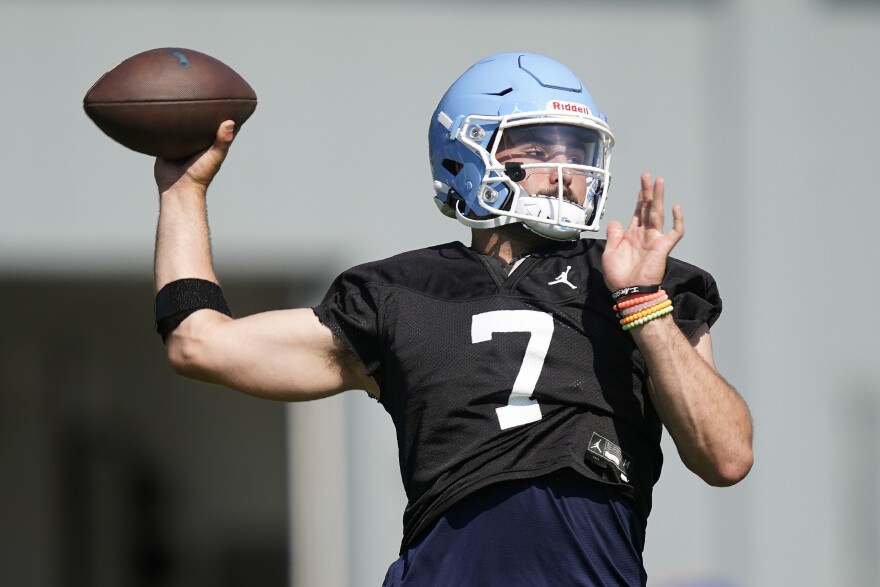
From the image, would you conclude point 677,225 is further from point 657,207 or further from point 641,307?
point 641,307

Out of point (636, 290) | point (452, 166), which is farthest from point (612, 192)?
point (636, 290)

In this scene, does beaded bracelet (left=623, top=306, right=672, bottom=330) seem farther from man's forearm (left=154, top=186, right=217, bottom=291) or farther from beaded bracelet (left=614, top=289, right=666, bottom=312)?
man's forearm (left=154, top=186, right=217, bottom=291)

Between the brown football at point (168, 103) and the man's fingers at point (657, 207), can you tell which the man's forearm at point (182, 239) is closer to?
the brown football at point (168, 103)

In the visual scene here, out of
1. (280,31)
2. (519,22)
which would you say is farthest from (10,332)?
(519,22)

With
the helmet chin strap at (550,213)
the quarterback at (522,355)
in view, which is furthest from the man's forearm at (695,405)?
the helmet chin strap at (550,213)

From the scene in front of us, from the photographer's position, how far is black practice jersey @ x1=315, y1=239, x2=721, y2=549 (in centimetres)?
237

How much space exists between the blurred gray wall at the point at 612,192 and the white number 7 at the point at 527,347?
11.6ft

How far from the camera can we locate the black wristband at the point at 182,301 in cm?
265

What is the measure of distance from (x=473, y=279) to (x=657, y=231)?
0.34m

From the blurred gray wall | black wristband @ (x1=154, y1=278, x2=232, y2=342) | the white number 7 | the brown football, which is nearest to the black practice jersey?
the white number 7

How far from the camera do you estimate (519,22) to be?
6.16m

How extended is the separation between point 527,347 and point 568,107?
530mm

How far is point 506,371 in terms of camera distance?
Result: 238cm

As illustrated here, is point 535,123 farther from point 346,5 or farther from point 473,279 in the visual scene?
point 346,5
